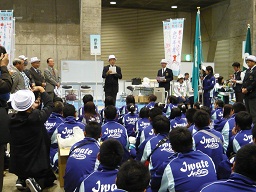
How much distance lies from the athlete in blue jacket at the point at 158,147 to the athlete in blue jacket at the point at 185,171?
48 cm

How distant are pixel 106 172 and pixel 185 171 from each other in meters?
0.58

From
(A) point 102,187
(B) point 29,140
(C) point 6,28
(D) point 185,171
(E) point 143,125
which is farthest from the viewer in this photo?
(C) point 6,28

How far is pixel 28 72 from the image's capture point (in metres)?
6.48

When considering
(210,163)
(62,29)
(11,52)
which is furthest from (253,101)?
(62,29)

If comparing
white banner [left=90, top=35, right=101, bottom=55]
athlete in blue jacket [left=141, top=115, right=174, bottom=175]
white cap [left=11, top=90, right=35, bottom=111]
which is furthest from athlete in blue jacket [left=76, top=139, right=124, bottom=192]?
white banner [left=90, top=35, right=101, bottom=55]

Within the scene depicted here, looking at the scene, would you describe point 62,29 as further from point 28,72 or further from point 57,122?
point 57,122

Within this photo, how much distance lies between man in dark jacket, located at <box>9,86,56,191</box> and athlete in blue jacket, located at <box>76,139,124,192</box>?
4.25 ft

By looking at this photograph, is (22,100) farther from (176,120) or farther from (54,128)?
(176,120)

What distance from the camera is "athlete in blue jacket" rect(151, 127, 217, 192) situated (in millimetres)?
2250

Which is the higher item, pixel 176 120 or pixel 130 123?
pixel 176 120

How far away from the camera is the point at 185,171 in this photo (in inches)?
88.5

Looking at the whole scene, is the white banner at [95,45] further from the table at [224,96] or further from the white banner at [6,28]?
the table at [224,96]

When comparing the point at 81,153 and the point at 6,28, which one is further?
the point at 6,28

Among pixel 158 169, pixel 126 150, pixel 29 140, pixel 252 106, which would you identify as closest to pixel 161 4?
pixel 252 106
